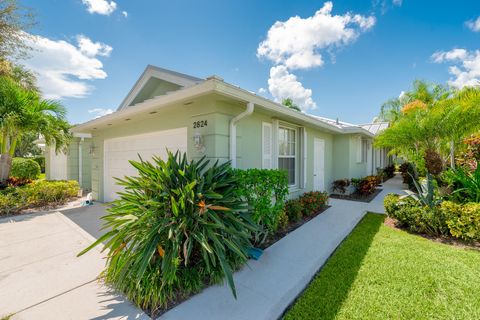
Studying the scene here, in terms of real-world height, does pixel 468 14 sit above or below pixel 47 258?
above

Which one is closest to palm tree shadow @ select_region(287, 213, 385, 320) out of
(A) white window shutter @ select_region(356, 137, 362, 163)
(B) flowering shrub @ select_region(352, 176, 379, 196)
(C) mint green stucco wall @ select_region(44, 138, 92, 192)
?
(B) flowering shrub @ select_region(352, 176, 379, 196)

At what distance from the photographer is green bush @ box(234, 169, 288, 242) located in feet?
12.9

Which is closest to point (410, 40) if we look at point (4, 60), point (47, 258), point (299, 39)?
point (299, 39)

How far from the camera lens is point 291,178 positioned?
7465 millimetres

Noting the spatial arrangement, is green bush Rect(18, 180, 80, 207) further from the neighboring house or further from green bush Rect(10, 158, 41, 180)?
green bush Rect(10, 158, 41, 180)

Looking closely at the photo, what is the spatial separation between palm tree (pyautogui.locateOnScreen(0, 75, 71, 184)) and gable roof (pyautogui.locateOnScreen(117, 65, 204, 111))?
109 inches

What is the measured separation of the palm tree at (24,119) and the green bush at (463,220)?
42.5 ft

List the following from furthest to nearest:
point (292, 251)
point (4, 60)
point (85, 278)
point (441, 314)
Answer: point (4, 60), point (292, 251), point (85, 278), point (441, 314)

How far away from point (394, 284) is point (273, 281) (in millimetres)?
1905

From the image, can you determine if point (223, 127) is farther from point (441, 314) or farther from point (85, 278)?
point (441, 314)

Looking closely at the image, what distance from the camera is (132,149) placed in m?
7.22

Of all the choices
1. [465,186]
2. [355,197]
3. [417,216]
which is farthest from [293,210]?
[355,197]

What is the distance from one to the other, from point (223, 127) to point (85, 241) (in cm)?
418

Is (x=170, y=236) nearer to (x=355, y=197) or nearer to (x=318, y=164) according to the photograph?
(x=318, y=164)
